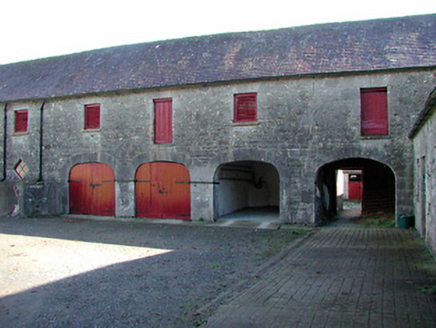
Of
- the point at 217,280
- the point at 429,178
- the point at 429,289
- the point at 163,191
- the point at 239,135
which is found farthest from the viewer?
the point at 163,191

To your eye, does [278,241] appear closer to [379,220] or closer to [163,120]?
[379,220]

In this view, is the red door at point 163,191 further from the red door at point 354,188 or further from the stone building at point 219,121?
the red door at point 354,188

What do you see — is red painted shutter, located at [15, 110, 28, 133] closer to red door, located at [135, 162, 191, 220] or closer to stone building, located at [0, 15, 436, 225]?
stone building, located at [0, 15, 436, 225]

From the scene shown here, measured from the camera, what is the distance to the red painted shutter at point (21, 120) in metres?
17.7

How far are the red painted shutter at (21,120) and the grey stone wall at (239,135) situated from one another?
1.92 feet

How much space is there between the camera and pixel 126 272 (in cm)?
695

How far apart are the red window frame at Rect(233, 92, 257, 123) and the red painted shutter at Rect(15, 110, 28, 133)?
31.9 feet

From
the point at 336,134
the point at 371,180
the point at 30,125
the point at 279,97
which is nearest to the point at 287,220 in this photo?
the point at 336,134

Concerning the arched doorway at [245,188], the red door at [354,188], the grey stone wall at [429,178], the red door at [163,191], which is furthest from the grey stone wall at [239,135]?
the red door at [354,188]

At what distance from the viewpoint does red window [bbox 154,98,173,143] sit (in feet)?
49.8

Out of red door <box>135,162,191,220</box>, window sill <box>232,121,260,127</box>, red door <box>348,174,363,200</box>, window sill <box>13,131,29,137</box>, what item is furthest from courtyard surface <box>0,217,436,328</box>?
red door <box>348,174,363,200</box>

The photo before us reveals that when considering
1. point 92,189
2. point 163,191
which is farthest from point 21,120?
point 163,191

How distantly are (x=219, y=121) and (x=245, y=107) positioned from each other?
1056 millimetres

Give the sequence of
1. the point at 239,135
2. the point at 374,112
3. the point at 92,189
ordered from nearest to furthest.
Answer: the point at 374,112 < the point at 239,135 < the point at 92,189
